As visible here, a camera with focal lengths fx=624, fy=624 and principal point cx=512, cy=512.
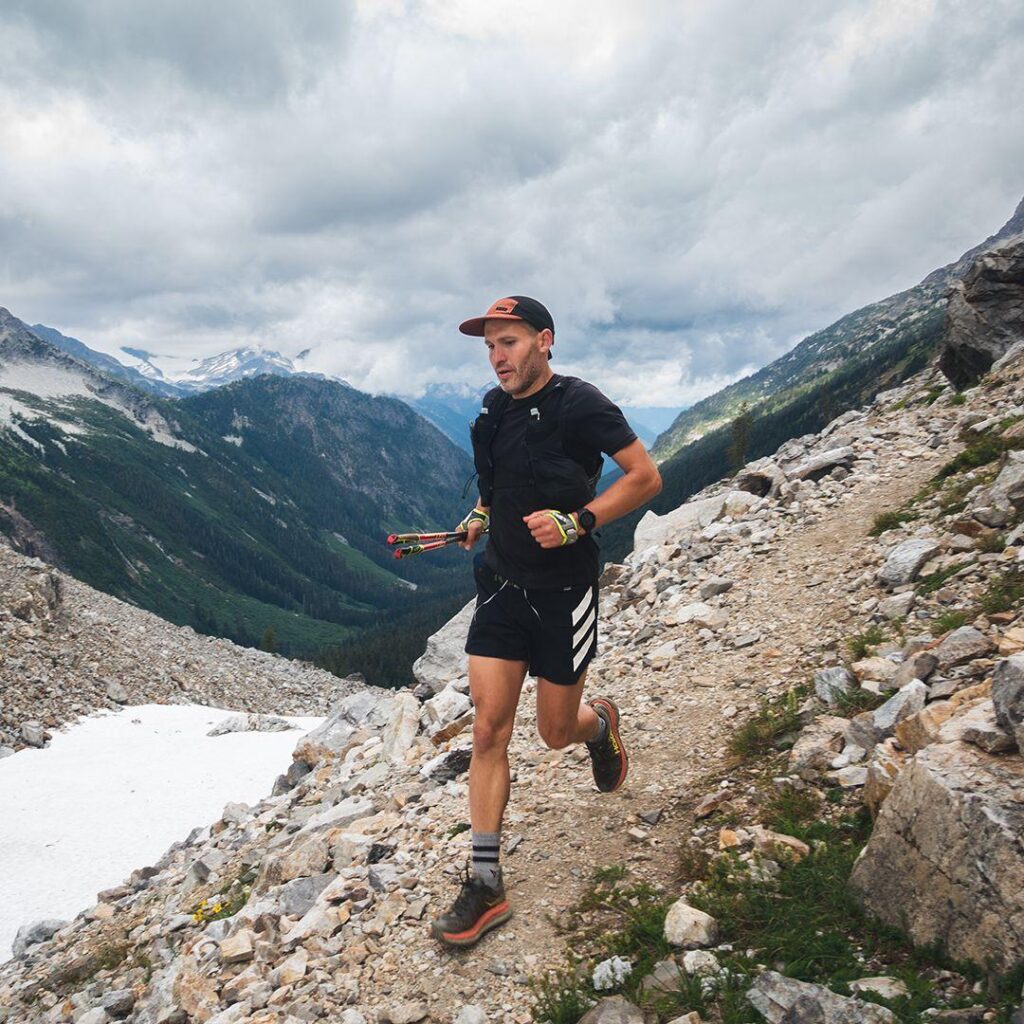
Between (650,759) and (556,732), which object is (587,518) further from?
(650,759)

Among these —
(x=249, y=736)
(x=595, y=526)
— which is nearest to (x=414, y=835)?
(x=595, y=526)

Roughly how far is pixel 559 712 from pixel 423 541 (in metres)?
2.00

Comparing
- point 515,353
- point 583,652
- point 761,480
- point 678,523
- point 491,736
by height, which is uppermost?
point 761,480

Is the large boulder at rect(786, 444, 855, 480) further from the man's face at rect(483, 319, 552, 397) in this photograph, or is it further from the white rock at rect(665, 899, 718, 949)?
the white rock at rect(665, 899, 718, 949)

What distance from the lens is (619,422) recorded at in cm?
491

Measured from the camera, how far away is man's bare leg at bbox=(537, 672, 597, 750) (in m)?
5.31

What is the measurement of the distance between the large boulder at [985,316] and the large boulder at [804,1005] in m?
25.7

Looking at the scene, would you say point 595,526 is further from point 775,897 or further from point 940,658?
point 940,658

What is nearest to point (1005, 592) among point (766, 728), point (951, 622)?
point (951, 622)

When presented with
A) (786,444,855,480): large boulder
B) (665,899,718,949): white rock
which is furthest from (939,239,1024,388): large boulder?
(665,899,718,949): white rock

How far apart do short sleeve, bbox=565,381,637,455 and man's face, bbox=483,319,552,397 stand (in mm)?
461

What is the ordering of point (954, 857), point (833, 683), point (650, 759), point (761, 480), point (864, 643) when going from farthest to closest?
point (761, 480)
point (864, 643)
point (650, 759)
point (833, 683)
point (954, 857)

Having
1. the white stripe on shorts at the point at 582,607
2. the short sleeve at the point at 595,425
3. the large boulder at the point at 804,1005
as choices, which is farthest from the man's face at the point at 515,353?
the large boulder at the point at 804,1005

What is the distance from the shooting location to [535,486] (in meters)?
5.03
